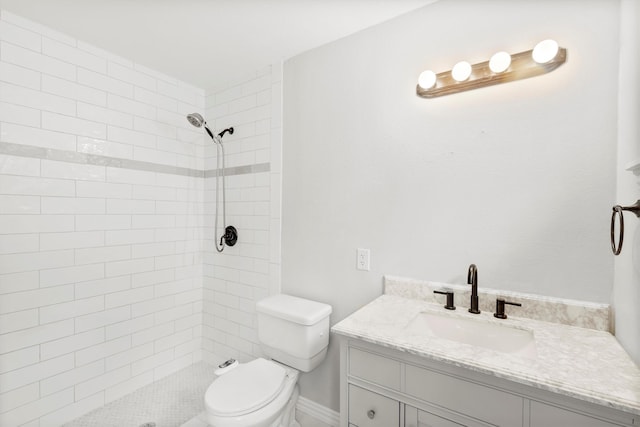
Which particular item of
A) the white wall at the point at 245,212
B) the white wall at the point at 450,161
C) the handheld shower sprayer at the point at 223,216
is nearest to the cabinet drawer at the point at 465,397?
the white wall at the point at 450,161

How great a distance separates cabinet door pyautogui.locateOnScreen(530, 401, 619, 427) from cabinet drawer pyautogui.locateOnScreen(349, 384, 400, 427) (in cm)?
43

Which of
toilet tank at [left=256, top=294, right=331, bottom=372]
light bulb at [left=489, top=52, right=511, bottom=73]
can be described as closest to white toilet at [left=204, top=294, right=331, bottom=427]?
toilet tank at [left=256, top=294, right=331, bottom=372]

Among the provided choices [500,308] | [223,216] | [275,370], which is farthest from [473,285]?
[223,216]

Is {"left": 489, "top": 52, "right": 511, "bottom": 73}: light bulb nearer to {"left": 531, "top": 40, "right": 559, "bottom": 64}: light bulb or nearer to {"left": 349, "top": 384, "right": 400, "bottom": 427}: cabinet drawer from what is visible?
{"left": 531, "top": 40, "right": 559, "bottom": 64}: light bulb

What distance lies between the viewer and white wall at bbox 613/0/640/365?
914 millimetres

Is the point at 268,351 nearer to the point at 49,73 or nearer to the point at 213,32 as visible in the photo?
the point at 213,32

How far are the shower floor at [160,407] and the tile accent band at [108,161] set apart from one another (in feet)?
5.45

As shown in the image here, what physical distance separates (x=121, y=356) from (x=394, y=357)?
6.69 feet

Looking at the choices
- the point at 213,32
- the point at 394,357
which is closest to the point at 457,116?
the point at 394,357

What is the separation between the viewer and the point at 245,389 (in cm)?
145

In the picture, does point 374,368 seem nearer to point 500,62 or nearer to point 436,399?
point 436,399

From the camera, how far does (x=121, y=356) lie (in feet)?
6.73

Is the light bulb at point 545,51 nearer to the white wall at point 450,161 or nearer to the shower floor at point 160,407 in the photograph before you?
the white wall at point 450,161

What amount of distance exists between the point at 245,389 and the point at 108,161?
1763mm
